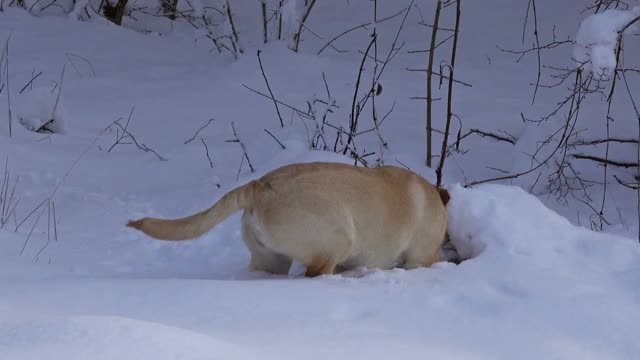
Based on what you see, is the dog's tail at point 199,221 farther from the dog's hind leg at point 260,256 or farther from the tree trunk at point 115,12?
the tree trunk at point 115,12

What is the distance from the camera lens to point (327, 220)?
456 cm

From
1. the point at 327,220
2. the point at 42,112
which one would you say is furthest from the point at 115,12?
the point at 327,220

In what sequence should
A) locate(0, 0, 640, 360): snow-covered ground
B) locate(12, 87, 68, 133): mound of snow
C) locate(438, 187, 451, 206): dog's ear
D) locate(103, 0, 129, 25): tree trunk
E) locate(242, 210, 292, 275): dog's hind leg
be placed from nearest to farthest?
1. locate(0, 0, 640, 360): snow-covered ground
2. locate(242, 210, 292, 275): dog's hind leg
3. locate(438, 187, 451, 206): dog's ear
4. locate(12, 87, 68, 133): mound of snow
5. locate(103, 0, 129, 25): tree trunk

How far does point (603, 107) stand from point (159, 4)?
5.16 meters

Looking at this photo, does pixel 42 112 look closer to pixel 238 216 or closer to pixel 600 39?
pixel 238 216

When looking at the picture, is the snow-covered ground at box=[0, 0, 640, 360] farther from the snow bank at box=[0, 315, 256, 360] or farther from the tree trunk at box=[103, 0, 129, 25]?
the tree trunk at box=[103, 0, 129, 25]

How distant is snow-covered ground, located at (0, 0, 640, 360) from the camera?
359 centimetres

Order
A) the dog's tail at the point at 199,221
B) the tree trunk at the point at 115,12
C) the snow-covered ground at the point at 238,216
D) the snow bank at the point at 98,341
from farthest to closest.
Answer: the tree trunk at the point at 115,12, the dog's tail at the point at 199,221, the snow-covered ground at the point at 238,216, the snow bank at the point at 98,341

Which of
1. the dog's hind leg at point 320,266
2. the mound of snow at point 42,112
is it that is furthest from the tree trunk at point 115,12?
the dog's hind leg at point 320,266

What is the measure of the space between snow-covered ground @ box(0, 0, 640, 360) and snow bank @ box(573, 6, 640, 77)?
875 mm

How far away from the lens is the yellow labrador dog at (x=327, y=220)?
4.50m

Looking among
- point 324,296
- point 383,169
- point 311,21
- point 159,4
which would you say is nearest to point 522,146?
point 383,169

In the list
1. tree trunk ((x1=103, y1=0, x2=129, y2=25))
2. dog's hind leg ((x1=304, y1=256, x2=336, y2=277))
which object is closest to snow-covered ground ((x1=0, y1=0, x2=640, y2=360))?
dog's hind leg ((x1=304, y1=256, x2=336, y2=277))

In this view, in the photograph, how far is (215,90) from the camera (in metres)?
8.97
